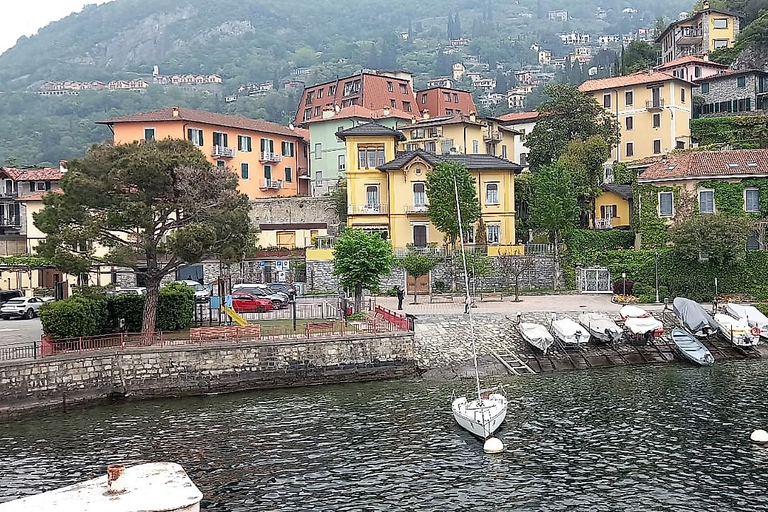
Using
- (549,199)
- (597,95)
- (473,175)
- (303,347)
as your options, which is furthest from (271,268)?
(597,95)

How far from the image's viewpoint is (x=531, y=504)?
21625 mm

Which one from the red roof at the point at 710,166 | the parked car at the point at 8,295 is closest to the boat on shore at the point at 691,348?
the red roof at the point at 710,166

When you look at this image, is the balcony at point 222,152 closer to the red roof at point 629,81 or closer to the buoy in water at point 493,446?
the red roof at point 629,81

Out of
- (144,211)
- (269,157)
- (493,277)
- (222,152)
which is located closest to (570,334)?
(493,277)

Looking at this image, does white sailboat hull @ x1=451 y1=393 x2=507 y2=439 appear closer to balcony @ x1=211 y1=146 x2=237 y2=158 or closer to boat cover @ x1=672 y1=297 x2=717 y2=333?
boat cover @ x1=672 y1=297 x2=717 y2=333

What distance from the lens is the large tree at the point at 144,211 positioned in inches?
1390

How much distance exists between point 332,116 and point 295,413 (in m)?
60.6

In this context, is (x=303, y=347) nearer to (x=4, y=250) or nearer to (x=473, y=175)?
(x=473, y=175)

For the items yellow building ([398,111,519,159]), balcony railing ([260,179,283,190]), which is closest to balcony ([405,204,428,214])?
yellow building ([398,111,519,159])

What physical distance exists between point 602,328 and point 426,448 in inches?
742

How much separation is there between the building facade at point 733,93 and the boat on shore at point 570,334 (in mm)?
48479

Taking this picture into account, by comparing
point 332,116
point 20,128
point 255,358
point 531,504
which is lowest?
point 531,504

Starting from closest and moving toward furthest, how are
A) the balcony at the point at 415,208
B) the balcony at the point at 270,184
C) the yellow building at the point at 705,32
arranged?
the balcony at the point at 415,208 < the balcony at the point at 270,184 < the yellow building at the point at 705,32

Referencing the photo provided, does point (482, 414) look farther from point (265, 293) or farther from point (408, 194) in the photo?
point (408, 194)
